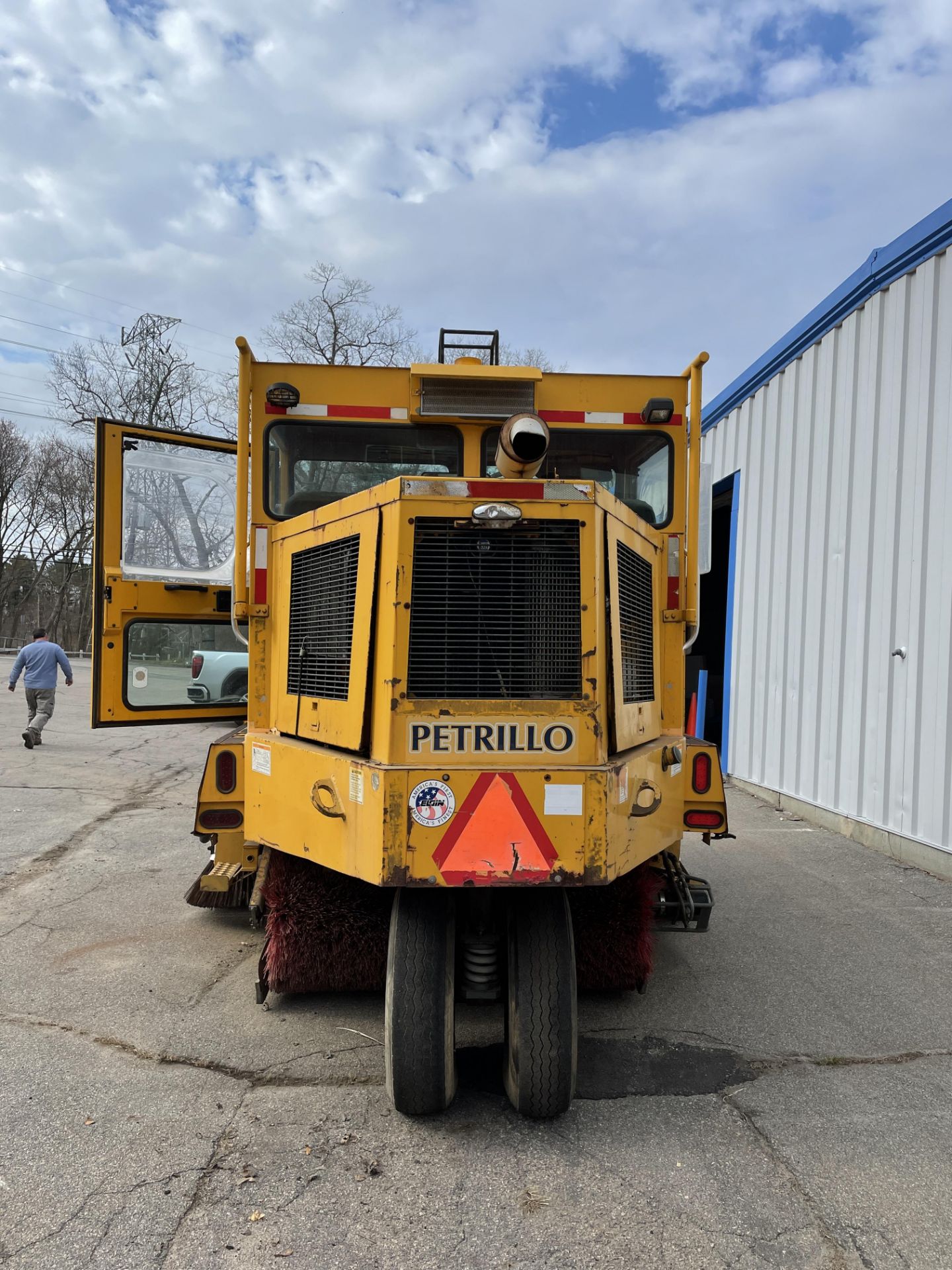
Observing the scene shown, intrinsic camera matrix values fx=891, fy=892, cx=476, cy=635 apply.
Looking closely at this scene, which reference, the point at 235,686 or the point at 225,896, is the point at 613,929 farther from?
the point at 235,686

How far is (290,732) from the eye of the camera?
3607mm

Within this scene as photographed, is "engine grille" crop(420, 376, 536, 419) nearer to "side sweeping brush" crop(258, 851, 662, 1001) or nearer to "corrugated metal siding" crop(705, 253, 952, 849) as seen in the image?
"side sweeping brush" crop(258, 851, 662, 1001)

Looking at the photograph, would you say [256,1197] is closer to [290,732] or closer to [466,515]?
[290,732]

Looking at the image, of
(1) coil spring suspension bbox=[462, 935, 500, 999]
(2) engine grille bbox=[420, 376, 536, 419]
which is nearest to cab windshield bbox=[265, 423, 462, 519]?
(2) engine grille bbox=[420, 376, 536, 419]

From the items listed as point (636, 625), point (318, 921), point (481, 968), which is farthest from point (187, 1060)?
point (636, 625)

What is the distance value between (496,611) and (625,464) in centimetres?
168

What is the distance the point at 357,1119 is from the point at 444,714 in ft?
4.76

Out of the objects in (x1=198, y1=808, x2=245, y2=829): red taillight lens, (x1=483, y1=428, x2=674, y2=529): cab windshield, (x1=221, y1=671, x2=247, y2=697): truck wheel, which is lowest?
(x1=198, y1=808, x2=245, y2=829): red taillight lens

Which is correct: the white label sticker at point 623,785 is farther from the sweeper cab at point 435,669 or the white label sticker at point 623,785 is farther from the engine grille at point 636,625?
the engine grille at point 636,625

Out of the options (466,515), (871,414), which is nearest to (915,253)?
(871,414)

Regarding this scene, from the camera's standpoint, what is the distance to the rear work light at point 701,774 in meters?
4.32

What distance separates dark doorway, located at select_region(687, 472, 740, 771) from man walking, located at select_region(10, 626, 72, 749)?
28.4ft

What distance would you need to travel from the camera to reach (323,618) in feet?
11.4

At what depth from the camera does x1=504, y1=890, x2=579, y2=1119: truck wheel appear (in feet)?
9.81
